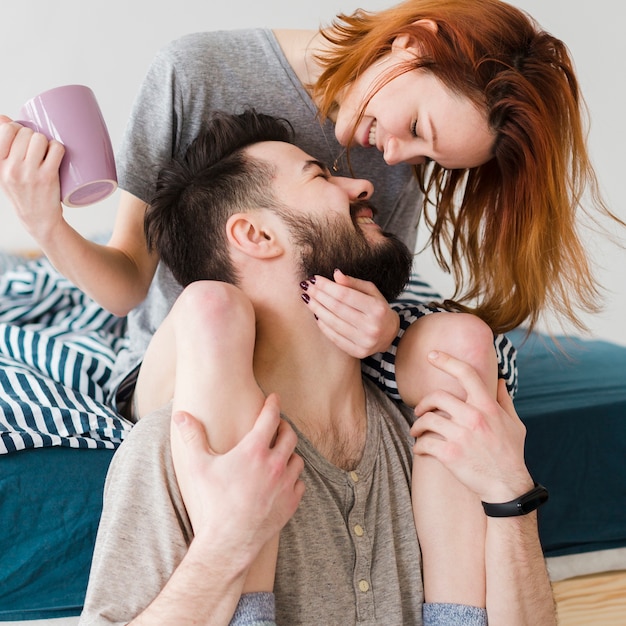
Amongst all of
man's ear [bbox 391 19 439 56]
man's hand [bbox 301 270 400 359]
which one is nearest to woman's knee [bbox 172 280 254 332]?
man's hand [bbox 301 270 400 359]

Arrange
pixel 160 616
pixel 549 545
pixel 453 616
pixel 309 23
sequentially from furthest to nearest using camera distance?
pixel 309 23 < pixel 549 545 < pixel 453 616 < pixel 160 616

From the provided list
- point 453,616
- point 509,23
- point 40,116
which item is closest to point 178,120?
point 40,116

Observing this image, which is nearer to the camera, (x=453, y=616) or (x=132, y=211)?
(x=453, y=616)

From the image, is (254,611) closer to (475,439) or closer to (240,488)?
(240,488)

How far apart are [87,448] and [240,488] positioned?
48cm

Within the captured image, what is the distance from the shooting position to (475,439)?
111cm

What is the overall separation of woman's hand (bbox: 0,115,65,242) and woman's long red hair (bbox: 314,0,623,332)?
0.49m

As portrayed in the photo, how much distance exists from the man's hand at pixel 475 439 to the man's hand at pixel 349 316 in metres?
0.10

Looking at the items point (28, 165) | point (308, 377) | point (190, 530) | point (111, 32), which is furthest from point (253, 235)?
point (111, 32)

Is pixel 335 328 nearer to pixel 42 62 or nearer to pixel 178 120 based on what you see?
pixel 178 120

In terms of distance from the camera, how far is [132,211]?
151cm

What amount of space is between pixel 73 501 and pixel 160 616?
43cm

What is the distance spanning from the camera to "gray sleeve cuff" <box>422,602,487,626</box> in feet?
3.68

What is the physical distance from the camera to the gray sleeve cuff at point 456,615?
1.12m
